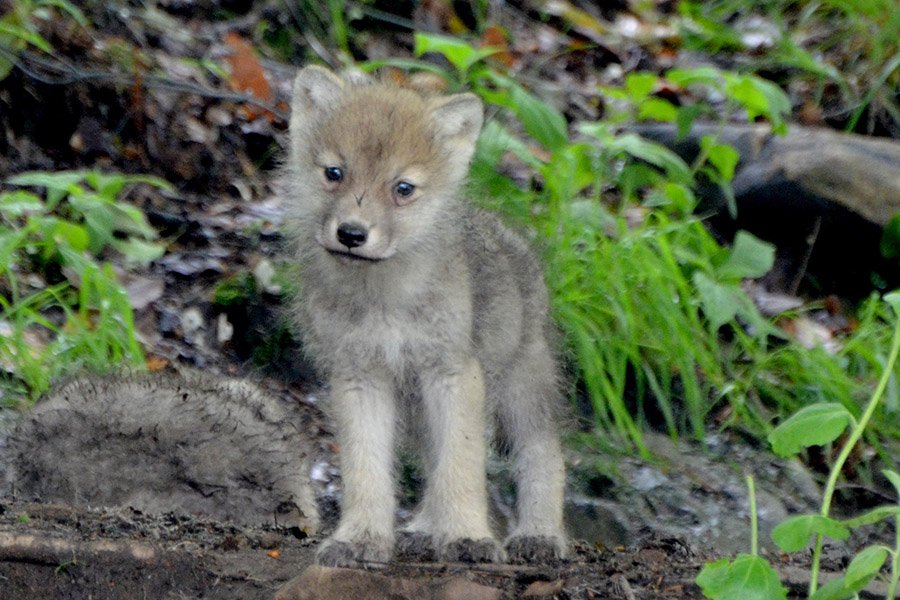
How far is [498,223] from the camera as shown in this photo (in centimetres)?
536

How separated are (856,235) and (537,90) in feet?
8.34

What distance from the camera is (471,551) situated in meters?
4.17

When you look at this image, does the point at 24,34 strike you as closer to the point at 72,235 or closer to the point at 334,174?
the point at 72,235

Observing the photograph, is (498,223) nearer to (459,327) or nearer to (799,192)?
(459,327)

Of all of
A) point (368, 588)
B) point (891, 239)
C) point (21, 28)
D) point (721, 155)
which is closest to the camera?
point (368, 588)

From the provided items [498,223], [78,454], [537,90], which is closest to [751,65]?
[537,90]

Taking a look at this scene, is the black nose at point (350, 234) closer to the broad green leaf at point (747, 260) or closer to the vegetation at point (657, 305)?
the vegetation at point (657, 305)

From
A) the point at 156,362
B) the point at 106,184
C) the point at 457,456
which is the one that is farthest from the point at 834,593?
the point at 106,184

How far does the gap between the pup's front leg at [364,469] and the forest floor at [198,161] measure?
0.14 metres

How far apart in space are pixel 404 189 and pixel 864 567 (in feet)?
6.34

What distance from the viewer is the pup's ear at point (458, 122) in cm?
450

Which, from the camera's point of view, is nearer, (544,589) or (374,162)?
(544,589)

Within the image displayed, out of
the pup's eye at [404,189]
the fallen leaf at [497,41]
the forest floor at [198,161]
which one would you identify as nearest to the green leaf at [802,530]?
the forest floor at [198,161]

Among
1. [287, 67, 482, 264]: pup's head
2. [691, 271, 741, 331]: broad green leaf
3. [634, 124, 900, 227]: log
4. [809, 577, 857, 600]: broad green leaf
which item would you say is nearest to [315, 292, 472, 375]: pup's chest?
[287, 67, 482, 264]: pup's head
